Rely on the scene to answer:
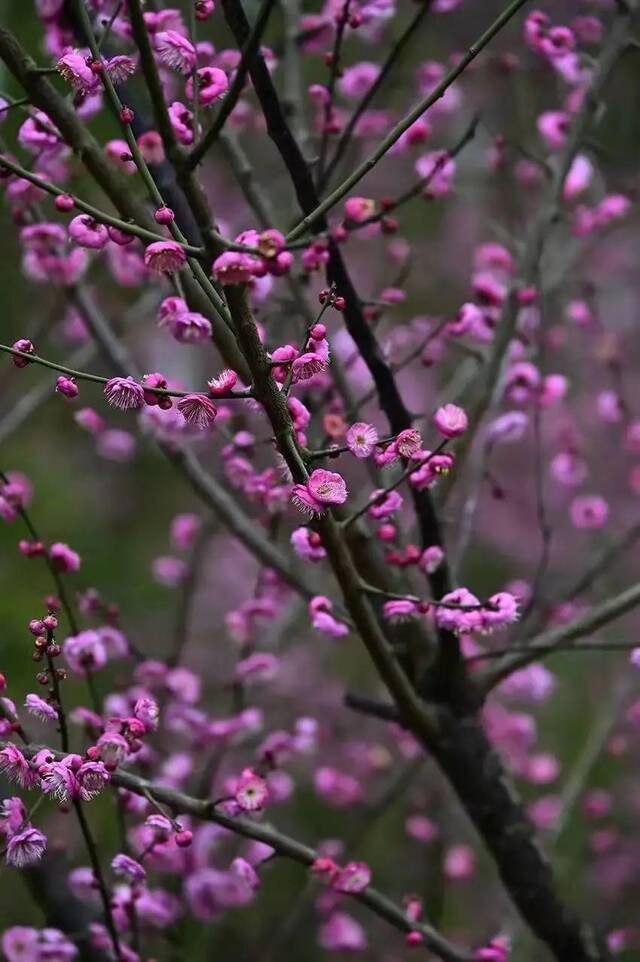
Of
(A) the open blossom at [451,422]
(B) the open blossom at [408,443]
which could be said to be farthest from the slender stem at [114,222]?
(A) the open blossom at [451,422]

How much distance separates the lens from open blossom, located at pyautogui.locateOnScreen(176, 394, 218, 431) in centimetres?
131

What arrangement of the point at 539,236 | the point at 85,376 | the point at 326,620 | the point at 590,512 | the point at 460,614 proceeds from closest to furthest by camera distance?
the point at 85,376 → the point at 460,614 → the point at 326,620 → the point at 539,236 → the point at 590,512

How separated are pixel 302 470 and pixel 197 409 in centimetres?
15

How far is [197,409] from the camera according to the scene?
1322 mm

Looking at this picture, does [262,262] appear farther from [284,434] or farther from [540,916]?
[540,916]

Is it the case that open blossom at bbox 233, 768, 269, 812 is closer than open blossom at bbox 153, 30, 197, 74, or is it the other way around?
open blossom at bbox 153, 30, 197, 74

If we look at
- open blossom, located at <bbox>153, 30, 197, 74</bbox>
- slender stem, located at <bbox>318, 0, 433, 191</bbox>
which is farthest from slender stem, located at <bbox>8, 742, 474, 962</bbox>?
slender stem, located at <bbox>318, 0, 433, 191</bbox>

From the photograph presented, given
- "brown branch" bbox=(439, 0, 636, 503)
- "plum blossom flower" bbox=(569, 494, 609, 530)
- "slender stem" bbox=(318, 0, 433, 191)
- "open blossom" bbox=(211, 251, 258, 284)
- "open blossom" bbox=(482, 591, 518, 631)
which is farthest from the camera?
"plum blossom flower" bbox=(569, 494, 609, 530)

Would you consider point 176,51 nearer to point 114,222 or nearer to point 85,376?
point 114,222

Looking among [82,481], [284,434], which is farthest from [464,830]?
[82,481]

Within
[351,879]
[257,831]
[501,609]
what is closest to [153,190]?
[501,609]

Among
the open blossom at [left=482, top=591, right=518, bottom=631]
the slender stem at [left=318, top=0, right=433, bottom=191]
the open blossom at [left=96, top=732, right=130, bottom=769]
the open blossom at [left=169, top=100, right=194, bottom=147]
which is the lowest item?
the open blossom at [left=96, top=732, right=130, bottom=769]

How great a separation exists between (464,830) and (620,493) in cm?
227

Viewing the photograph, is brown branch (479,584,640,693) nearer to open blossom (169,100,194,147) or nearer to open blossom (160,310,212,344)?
open blossom (160,310,212,344)
